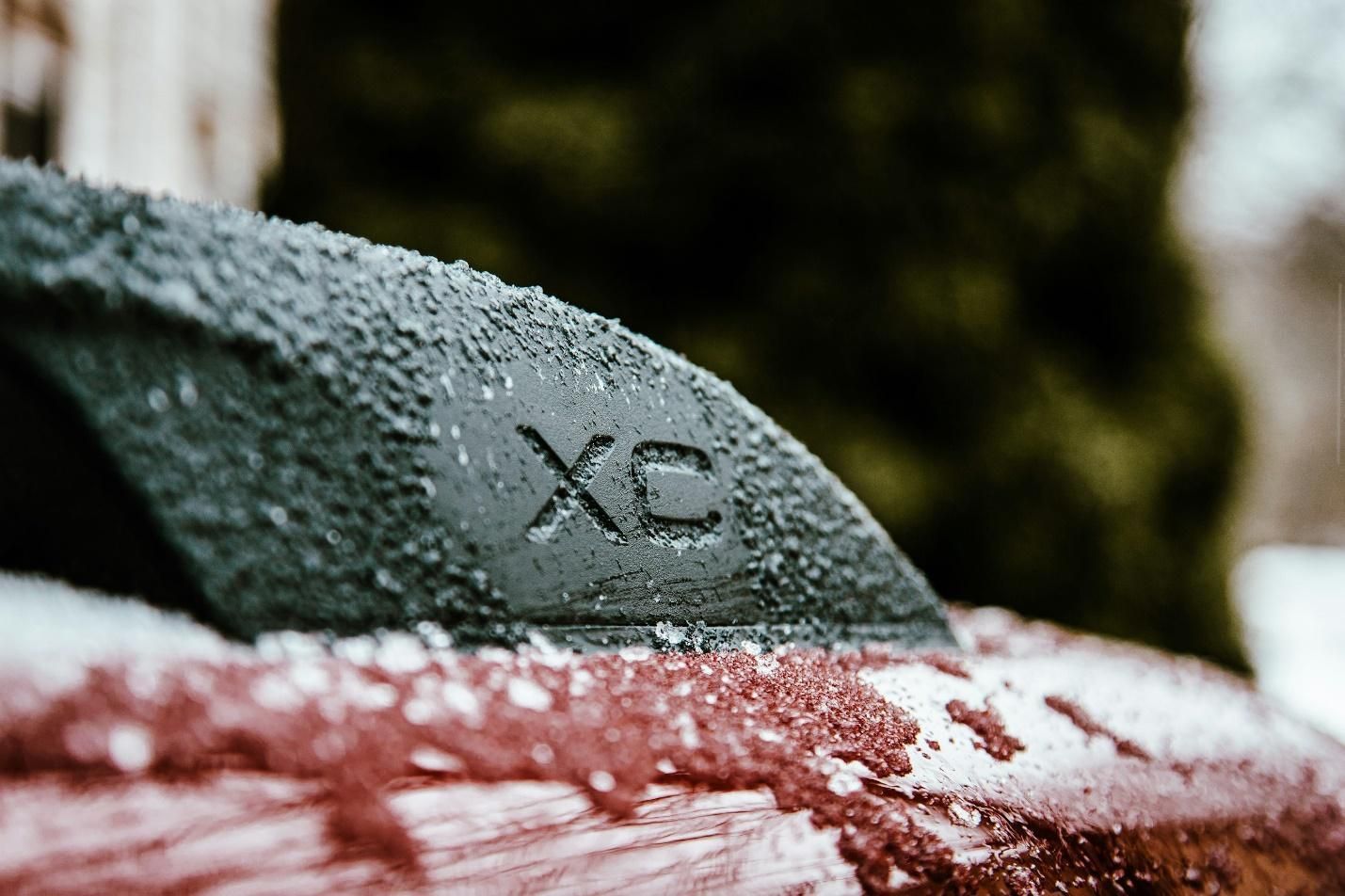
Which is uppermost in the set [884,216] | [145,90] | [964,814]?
[145,90]

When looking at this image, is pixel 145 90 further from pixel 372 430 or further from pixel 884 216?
pixel 372 430

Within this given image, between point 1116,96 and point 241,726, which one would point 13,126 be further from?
point 1116,96

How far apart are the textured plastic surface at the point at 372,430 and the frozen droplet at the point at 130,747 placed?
107 millimetres

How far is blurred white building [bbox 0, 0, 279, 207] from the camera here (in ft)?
9.53

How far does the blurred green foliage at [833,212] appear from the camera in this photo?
8.63 ft

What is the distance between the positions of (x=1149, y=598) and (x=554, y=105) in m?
2.46

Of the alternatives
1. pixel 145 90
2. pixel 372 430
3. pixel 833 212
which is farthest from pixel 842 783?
pixel 145 90

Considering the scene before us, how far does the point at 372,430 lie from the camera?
52cm

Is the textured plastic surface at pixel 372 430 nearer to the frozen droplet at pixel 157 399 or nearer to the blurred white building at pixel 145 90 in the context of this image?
the frozen droplet at pixel 157 399

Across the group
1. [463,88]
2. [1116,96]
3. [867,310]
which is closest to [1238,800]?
[867,310]

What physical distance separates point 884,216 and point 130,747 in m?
2.61

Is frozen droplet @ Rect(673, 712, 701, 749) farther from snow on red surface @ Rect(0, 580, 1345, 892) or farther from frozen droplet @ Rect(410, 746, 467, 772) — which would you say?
frozen droplet @ Rect(410, 746, 467, 772)

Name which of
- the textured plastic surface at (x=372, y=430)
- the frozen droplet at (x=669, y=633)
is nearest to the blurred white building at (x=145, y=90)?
the textured plastic surface at (x=372, y=430)

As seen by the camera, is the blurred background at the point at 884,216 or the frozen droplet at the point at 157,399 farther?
the blurred background at the point at 884,216
